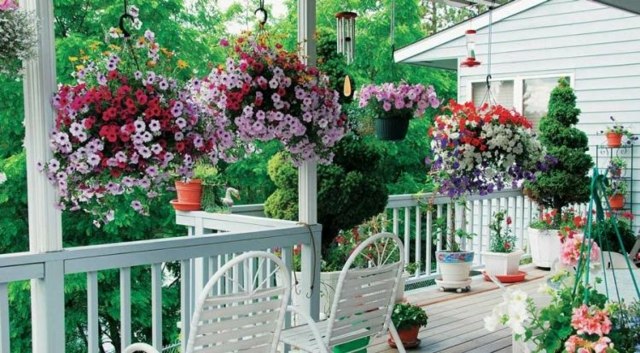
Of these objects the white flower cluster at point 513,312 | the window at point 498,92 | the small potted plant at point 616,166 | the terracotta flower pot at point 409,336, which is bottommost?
the terracotta flower pot at point 409,336

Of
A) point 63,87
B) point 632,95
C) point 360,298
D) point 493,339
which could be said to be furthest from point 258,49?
point 632,95

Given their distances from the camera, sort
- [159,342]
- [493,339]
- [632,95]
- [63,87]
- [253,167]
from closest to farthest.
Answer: [63,87]
[159,342]
[493,339]
[632,95]
[253,167]

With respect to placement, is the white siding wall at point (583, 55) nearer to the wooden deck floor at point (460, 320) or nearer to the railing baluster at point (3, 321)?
the wooden deck floor at point (460, 320)

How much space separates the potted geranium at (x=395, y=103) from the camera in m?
4.17

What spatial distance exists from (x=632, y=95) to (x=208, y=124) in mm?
5973

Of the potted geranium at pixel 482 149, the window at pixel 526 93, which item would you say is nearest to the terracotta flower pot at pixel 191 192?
the potted geranium at pixel 482 149

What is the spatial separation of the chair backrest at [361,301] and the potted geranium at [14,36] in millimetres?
1528

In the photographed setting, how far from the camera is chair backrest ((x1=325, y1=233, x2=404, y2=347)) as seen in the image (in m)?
2.89

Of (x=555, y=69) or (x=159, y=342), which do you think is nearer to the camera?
(x=159, y=342)

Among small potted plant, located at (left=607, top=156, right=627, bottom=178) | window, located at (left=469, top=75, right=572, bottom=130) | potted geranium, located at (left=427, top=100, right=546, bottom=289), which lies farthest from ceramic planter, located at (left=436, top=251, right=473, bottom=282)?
window, located at (left=469, top=75, right=572, bottom=130)

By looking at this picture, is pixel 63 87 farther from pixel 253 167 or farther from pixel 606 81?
pixel 253 167

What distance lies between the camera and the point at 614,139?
701 cm

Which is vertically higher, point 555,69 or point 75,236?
point 555,69

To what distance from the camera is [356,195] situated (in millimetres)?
4301
